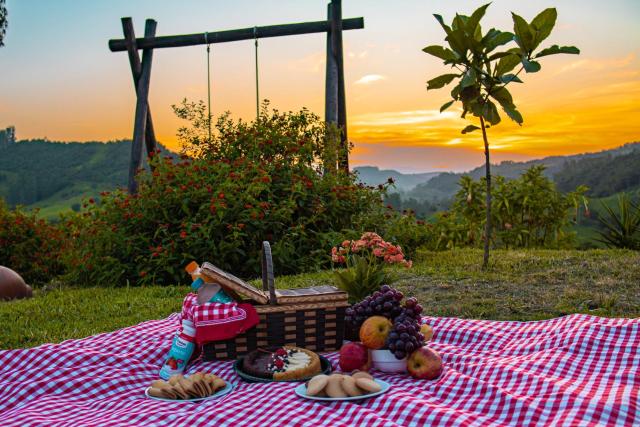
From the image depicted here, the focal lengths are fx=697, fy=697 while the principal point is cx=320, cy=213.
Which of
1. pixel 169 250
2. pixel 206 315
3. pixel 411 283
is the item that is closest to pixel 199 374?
pixel 206 315

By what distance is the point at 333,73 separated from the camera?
991 centimetres

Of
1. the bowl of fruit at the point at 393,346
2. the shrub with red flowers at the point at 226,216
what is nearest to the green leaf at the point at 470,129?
the shrub with red flowers at the point at 226,216

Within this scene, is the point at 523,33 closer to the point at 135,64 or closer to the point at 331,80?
the point at 331,80

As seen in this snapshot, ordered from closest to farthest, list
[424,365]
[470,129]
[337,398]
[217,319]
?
[337,398]
[424,365]
[217,319]
[470,129]

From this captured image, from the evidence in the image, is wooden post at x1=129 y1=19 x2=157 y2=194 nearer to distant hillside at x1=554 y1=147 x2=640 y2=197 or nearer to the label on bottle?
the label on bottle

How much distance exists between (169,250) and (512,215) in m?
5.61

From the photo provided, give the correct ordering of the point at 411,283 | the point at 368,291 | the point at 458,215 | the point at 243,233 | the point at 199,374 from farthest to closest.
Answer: the point at 458,215, the point at 243,233, the point at 411,283, the point at 368,291, the point at 199,374

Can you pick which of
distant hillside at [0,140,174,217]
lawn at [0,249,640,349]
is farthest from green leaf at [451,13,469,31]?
distant hillside at [0,140,174,217]

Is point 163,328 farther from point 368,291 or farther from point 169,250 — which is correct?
point 169,250

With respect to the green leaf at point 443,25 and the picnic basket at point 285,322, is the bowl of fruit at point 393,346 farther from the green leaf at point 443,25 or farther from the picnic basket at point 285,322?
the green leaf at point 443,25

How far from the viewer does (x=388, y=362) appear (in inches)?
149

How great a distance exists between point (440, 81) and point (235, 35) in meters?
3.88

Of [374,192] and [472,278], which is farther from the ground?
[374,192]

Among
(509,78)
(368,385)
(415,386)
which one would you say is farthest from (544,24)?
(368,385)
